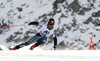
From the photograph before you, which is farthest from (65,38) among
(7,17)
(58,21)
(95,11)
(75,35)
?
(7,17)

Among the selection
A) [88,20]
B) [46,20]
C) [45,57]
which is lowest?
[45,57]

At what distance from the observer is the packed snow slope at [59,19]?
1141cm

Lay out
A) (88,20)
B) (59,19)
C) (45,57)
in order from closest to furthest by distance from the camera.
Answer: (45,57) < (88,20) < (59,19)

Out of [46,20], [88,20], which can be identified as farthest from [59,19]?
[88,20]

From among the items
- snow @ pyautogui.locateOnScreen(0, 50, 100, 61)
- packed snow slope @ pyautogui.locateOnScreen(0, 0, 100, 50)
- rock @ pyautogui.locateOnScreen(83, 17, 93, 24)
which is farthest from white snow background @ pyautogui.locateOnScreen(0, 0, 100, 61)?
snow @ pyautogui.locateOnScreen(0, 50, 100, 61)

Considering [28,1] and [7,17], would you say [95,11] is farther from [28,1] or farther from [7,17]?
[7,17]

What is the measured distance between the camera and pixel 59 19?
1238 cm

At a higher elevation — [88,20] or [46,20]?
[46,20]

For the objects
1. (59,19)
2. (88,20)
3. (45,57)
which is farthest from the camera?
(59,19)

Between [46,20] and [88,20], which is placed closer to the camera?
[88,20]

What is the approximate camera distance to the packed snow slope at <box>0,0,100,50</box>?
11405 millimetres

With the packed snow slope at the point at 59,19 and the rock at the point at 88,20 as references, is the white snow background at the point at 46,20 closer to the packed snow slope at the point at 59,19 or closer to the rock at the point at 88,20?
→ the packed snow slope at the point at 59,19

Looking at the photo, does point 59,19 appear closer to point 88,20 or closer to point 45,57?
point 88,20

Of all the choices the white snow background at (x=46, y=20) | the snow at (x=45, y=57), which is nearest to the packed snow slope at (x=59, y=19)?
the white snow background at (x=46, y=20)
